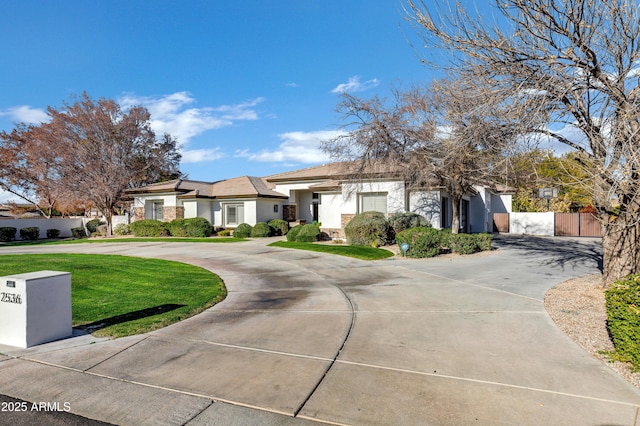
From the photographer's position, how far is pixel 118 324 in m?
6.54

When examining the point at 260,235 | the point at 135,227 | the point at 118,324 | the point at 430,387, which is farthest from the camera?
the point at 135,227

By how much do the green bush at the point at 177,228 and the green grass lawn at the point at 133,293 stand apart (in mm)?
15347

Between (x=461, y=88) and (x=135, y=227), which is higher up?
(x=461, y=88)

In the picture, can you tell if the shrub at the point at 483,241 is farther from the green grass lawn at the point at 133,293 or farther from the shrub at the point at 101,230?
the shrub at the point at 101,230

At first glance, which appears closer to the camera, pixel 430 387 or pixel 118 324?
pixel 430 387

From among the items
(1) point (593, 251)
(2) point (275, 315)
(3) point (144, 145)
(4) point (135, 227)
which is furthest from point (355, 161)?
(3) point (144, 145)

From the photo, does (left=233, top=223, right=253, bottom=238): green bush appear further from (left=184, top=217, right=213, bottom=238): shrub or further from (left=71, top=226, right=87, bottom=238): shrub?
(left=71, top=226, right=87, bottom=238): shrub

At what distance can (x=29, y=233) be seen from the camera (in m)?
32.0

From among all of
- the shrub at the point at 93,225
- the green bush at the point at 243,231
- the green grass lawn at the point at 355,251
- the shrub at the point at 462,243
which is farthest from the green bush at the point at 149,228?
the shrub at the point at 462,243

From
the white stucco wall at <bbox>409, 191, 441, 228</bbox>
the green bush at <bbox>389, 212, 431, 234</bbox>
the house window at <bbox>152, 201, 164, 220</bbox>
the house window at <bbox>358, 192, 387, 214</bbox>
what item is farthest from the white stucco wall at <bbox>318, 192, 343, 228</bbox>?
the house window at <bbox>152, 201, 164, 220</bbox>

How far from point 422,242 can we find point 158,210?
25.8 metres

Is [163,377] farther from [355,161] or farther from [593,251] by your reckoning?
[593,251]

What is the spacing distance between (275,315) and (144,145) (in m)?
39.5

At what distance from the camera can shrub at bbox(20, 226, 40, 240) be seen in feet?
104
